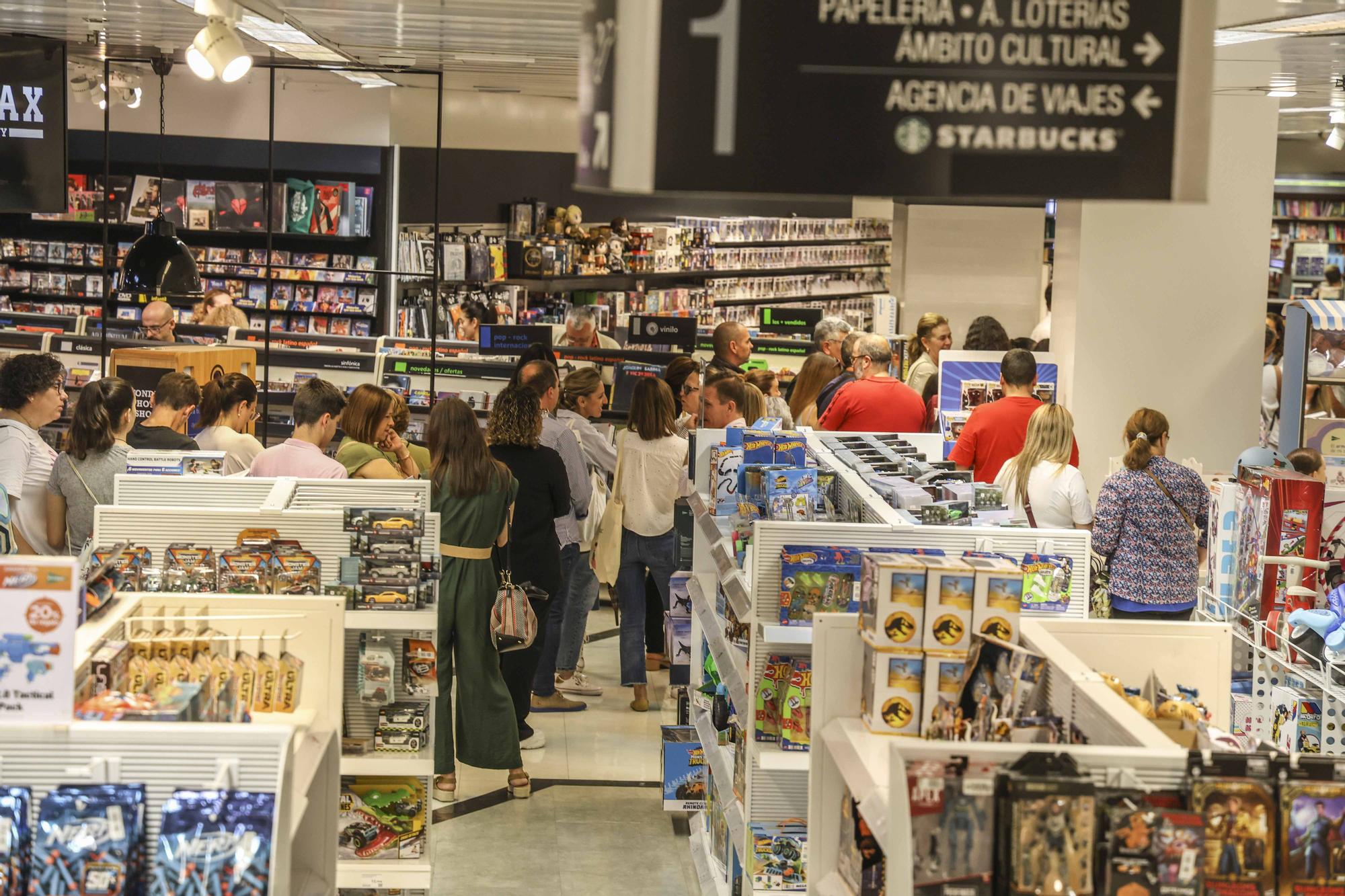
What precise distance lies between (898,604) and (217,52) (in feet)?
13.6

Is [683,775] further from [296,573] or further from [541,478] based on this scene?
[296,573]

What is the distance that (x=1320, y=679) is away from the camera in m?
4.38

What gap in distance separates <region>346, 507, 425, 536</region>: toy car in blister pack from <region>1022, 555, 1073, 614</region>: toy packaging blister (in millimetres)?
1731

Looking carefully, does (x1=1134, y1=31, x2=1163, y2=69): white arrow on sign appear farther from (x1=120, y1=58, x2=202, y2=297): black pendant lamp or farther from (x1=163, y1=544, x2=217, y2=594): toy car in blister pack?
(x1=120, y1=58, x2=202, y2=297): black pendant lamp

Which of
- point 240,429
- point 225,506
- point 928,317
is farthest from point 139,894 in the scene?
point 928,317

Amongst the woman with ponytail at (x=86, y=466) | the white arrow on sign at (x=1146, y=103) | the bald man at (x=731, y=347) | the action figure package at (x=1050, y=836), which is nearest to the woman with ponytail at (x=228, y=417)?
the woman with ponytail at (x=86, y=466)

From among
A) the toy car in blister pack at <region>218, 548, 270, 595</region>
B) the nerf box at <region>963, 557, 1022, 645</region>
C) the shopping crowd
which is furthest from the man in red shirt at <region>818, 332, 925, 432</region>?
the nerf box at <region>963, 557, 1022, 645</region>

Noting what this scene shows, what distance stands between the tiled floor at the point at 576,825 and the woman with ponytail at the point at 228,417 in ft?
5.48

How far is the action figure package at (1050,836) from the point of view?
223 cm

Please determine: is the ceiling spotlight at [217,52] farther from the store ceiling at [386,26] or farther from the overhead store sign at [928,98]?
the overhead store sign at [928,98]

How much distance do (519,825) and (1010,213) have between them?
7.77 meters

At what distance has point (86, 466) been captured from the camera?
17.5ft

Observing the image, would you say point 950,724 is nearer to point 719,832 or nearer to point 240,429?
point 719,832

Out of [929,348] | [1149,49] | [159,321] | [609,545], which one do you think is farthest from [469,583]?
[159,321]
